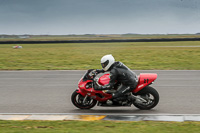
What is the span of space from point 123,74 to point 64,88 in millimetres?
4545

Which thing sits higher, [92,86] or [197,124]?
[92,86]

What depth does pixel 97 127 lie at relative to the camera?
6.34m

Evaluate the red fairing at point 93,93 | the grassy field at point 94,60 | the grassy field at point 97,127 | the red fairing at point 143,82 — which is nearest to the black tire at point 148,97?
the red fairing at point 143,82

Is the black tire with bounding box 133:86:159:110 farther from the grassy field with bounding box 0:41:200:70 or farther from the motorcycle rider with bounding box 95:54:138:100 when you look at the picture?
the grassy field with bounding box 0:41:200:70

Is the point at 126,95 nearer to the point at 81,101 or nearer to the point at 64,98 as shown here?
the point at 81,101

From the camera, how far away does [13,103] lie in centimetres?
935

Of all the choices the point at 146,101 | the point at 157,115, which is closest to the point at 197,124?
the point at 157,115

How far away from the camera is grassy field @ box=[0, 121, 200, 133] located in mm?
5988

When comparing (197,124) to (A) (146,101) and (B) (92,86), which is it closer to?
(A) (146,101)

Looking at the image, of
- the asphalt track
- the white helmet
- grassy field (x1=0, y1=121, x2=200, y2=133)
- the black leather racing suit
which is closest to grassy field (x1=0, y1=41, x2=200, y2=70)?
the asphalt track

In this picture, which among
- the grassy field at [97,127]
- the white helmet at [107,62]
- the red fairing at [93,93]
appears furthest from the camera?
the red fairing at [93,93]

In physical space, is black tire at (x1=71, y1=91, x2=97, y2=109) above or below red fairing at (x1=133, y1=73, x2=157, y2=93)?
below

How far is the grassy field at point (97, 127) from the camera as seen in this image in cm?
599

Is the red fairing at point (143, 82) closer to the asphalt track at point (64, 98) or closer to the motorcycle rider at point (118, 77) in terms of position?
the motorcycle rider at point (118, 77)
